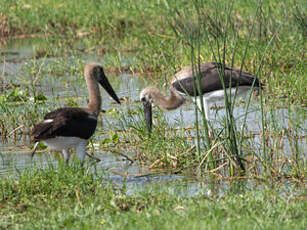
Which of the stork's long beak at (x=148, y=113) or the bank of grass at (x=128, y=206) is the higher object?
the stork's long beak at (x=148, y=113)

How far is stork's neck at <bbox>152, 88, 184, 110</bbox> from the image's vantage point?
8.64 metres

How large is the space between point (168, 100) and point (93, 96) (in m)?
1.77

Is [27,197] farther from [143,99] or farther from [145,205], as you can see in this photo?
[143,99]

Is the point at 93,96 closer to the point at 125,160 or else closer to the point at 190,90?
→ the point at 125,160

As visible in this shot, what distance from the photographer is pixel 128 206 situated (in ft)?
17.5

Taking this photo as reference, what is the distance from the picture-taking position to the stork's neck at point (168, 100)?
864 centimetres

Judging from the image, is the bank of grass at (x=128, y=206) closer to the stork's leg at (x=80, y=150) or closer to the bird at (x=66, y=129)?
the bird at (x=66, y=129)

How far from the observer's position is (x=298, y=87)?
8.77 metres

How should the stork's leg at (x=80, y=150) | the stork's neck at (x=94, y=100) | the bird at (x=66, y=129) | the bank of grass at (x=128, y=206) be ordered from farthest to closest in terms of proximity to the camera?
the stork's neck at (x=94, y=100), the stork's leg at (x=80, y=150), the bird at (x=66, y=129), the bank of grass at (x=128, y=206)

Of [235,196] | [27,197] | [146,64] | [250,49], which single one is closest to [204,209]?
[235,196]

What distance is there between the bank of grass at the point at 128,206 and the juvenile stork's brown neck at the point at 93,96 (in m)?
1.13

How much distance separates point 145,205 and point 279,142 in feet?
5.97

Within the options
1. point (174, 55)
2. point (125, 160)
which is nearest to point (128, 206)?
point (125, 160)

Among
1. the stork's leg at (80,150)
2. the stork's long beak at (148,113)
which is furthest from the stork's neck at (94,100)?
the stork's long beak at (148,113)
